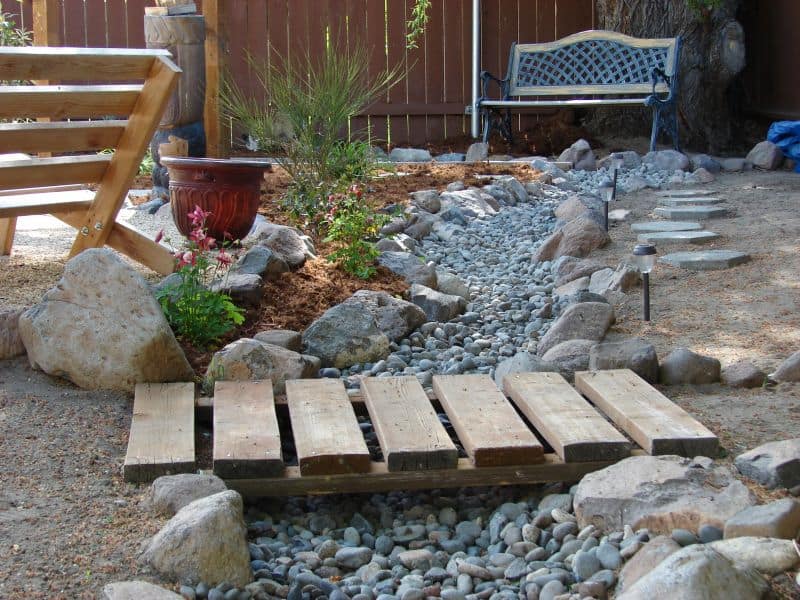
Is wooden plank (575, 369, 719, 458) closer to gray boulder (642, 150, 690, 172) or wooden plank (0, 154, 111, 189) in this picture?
wooden plank (0, 154, 111, 189)

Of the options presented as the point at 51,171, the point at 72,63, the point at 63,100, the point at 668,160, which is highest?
the point at 72,63

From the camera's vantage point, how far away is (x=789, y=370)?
3305mm

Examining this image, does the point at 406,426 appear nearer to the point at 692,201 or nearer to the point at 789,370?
the point at 789,370

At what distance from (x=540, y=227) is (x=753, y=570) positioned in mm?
4246

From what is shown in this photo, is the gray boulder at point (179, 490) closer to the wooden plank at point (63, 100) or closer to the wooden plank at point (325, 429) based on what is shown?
the wooden plank at point (325, 429)

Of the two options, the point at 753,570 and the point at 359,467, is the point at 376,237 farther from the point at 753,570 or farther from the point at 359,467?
the point at 753,570

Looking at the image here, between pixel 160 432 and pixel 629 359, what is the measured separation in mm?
1556

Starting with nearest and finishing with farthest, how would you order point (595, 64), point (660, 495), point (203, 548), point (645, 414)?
1. point (203, 548)
2. point (660, 495)
3. point (645, 414)
4. point (595, 64)

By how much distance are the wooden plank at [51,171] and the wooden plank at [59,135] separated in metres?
0.06

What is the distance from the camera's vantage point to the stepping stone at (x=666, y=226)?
218 inches

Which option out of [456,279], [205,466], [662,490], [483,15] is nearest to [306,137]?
[456,279]

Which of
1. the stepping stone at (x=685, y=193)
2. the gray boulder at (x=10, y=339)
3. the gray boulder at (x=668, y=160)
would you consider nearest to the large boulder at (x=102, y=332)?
the gray boulder at (x=10, y=339)

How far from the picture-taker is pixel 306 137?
5625mm

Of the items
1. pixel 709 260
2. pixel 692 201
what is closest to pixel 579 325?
pixel 709 260
